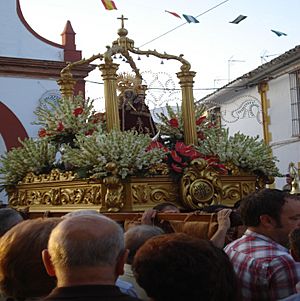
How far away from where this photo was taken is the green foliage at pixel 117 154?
5.42 meters

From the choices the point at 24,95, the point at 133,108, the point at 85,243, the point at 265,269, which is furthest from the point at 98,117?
the point at 24,95

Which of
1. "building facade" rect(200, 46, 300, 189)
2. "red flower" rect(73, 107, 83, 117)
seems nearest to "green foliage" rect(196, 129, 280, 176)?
"red flower" rect(73, 107, 83, 117)

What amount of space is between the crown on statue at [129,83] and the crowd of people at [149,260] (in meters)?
4.09

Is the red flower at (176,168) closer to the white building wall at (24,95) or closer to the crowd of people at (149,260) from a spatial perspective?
the crowd of people at (149,260)

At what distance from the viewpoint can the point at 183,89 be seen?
6719 millimetres

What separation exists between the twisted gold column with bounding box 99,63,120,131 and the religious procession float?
1 centimetres

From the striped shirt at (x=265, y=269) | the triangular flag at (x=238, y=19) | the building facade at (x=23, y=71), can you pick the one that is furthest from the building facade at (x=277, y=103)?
the striped shirt at (x=265, y=269)

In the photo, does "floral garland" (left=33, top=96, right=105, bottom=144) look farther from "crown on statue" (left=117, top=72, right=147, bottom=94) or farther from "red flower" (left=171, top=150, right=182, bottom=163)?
"red flower" (left=171, top=150, right=182, bottom=163)

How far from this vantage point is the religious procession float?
5.50 meters

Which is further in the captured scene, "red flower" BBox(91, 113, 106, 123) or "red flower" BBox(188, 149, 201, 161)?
"red flower" BBox(91, 113, 106, 123)

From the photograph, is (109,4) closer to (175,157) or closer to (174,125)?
(174,125)

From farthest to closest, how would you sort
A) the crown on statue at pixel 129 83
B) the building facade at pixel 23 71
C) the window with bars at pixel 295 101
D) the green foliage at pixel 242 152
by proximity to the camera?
the window with bars at pixel 295 101
the building facade at pixel 23 71
the crown on statue at pixel 129 83
the green foliage at pixel 242 152

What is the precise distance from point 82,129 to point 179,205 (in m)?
1.36

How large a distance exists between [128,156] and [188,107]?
56.3 inches
